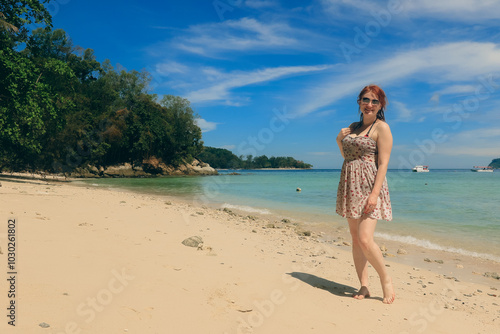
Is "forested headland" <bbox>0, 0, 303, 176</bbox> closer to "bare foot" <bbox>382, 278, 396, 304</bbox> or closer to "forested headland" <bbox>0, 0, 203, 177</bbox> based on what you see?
"forested headland" <bbox>0, 0, 203, 177</bbox>

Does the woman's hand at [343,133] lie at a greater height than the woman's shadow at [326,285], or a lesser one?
greater

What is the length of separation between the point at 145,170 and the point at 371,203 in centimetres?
5610

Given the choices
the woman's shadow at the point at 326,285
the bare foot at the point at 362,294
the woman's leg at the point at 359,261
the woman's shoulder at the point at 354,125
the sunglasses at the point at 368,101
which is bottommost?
the woman's shadow at the point at 326,285

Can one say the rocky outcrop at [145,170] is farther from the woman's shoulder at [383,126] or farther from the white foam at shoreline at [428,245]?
the woman's shoulder at [383,126]

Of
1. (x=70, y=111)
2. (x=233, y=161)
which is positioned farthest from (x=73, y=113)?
(x=233, y=161)

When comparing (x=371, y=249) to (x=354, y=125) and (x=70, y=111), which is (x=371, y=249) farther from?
(x=70, y=111)

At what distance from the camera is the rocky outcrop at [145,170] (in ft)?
153

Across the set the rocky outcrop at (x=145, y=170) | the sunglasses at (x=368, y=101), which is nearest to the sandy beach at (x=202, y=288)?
the sunglasses at (x=368, y=101)

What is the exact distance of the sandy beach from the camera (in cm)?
255

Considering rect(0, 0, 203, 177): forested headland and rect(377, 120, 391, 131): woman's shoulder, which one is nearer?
rect(377, 120, 391, 131): woman's shoulder

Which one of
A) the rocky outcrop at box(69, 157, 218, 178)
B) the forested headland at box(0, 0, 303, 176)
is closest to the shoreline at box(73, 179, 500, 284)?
the forested headland at box(0, 0, 303, 176)

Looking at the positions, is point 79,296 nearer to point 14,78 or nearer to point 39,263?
point 39,263

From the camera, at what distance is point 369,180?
11.7 feet

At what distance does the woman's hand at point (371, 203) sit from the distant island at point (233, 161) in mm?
117462
